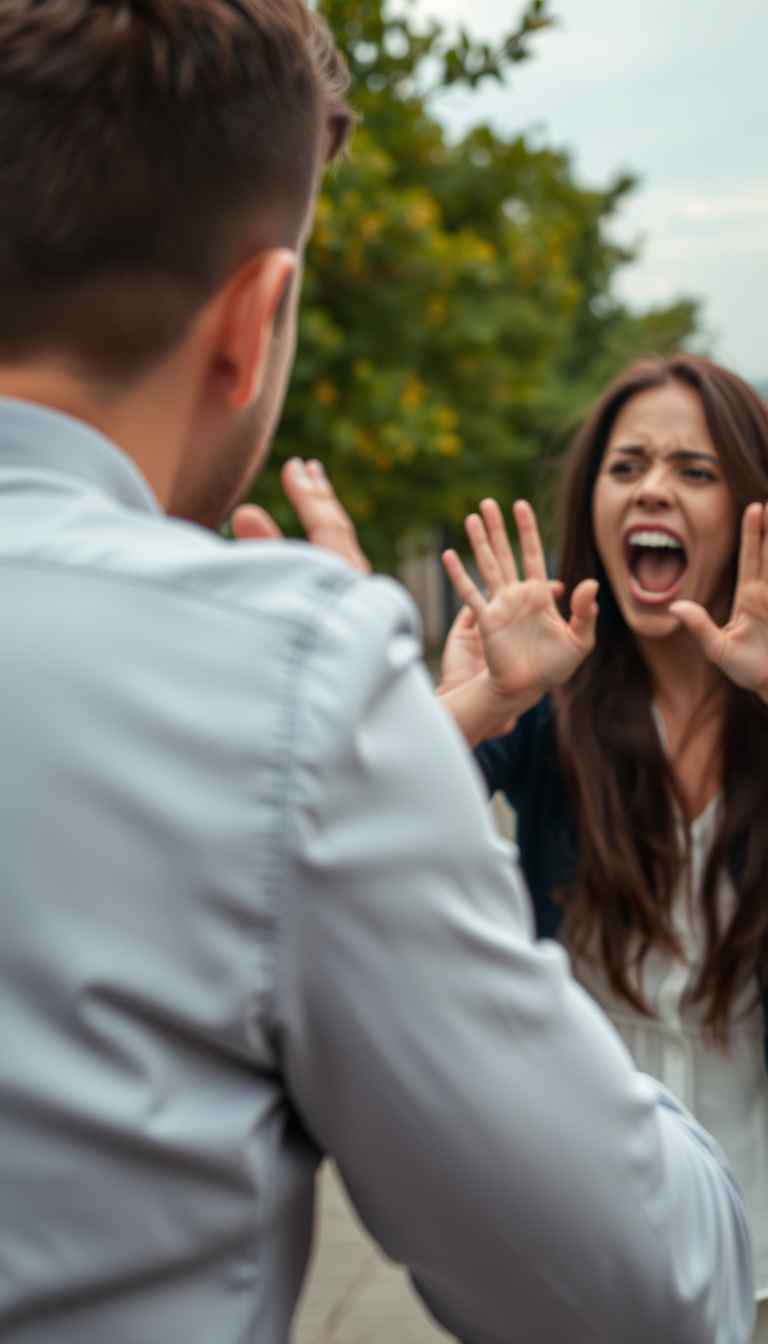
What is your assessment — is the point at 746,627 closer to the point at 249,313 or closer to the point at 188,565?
the point at 249,313

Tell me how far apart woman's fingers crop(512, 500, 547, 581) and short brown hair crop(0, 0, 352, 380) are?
1.62 m

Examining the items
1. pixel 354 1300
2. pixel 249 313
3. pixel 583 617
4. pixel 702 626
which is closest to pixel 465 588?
pixel 583 617

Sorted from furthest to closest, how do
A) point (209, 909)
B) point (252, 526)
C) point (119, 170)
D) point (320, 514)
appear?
point (320, 514)
point (252, 526)
point (119, 170)
point (209, 909)

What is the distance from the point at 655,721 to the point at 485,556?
1.65 feet

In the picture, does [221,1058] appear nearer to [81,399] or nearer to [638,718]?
[81,399]

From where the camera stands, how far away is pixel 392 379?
7680 millimetres

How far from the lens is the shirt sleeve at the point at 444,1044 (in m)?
0.82

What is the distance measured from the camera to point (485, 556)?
2646mm

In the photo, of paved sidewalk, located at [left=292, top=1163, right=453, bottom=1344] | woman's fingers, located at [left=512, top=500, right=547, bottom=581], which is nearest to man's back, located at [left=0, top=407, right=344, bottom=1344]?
woman's fingers, located at [left=512, top=500, right=547, bottom=581]

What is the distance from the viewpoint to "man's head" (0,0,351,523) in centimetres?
93

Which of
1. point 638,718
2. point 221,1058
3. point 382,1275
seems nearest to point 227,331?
point 221,1058

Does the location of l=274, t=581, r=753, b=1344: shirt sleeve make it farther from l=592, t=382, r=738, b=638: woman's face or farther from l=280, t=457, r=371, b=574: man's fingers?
l=592, t=382, r=738, b=638: woman's face

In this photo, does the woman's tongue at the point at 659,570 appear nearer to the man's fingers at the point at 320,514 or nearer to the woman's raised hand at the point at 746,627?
the woman's raised hand at the point at 746,627

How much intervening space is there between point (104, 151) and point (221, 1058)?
0.57m
